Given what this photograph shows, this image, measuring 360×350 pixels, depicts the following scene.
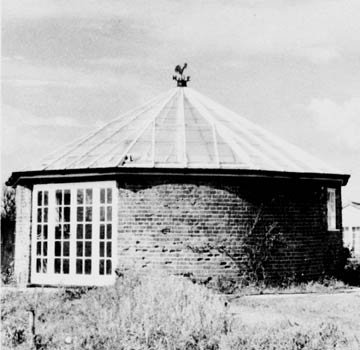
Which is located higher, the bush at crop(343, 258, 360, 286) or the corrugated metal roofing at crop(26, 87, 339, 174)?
the corrugated metal roofing at crop(26, 87, 339, 174)

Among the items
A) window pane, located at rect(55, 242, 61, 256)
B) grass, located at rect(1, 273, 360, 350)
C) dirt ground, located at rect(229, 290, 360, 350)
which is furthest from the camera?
window pane, located at rect(55, 242, 61, 256)

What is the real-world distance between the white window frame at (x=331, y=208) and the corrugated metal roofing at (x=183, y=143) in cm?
78

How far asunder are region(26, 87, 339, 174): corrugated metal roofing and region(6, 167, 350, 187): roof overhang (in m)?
0.15

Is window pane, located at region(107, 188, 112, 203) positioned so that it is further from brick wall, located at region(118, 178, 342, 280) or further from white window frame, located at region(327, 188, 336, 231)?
white window frame, located at region(327, 188, 336, 231)

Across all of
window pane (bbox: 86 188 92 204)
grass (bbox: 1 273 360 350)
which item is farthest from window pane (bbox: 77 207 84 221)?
grass (bbox: 1 273 360 350)

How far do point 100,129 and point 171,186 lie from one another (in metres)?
4.42

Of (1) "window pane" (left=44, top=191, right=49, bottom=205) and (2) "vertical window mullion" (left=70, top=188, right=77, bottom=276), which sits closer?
(2) "vertical window mullion" (left=70, top=188, right=77, bottom=276)

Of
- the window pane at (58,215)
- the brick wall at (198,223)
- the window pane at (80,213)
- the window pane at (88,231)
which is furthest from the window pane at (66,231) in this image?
the brick wall at (198,223)

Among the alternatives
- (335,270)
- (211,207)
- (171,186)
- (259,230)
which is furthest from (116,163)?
(335,270)

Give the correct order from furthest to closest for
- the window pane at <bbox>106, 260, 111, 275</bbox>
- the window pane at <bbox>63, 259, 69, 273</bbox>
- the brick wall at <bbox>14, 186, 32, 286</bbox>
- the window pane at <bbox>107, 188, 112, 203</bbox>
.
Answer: the brick wall at <bbox>14, 186, 32, 286</bbox> < the window pane at <bbox>63, 259, 69, 273</bbox> < the window pane at <bbox>107, 188, 112, 203</bbox> < the window pane at <bbox>106, 260, 111, 275</bbox>

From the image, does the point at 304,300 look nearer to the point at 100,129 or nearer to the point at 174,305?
the point at 174,305

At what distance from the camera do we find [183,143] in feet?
55.4

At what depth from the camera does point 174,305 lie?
1081cm

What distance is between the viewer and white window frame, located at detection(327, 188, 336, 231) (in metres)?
18.2
